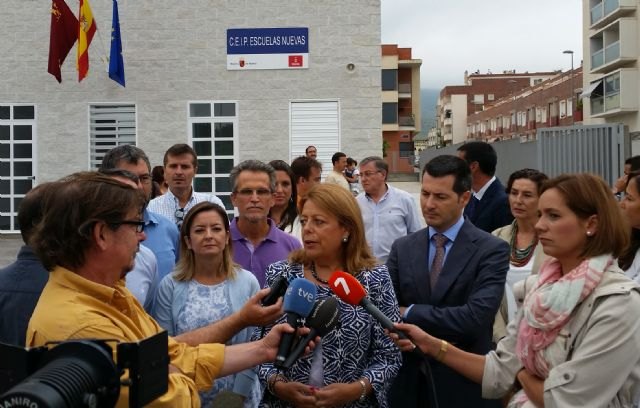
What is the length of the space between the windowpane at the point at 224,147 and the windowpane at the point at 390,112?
51.1 metres

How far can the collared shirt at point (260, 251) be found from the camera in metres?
5.13

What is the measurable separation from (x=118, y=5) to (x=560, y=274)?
14.9 metres

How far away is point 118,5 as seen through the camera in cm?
1605

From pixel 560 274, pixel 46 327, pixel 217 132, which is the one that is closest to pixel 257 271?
pixel 560 274

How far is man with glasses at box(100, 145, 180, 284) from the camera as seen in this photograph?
Result: 5016 mm

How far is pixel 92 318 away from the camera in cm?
229

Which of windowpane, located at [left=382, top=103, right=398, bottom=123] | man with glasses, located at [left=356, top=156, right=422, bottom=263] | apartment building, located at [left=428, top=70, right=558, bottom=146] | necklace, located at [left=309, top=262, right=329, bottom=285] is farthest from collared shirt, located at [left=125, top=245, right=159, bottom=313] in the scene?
apartment building, located at [left=428, top=70, right=558, bottom=146]

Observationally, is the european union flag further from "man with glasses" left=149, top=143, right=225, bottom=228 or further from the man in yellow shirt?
the man in yellow shirt

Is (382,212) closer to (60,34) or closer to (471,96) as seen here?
(60,34)

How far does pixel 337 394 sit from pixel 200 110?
43.8 feet

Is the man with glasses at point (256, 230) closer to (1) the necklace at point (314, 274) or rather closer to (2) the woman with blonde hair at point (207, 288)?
(2) the woman with blonde hair at point (207, 288)

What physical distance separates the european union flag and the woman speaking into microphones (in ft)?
41.5

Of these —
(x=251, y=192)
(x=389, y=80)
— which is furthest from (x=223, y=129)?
(x=389, y=80)

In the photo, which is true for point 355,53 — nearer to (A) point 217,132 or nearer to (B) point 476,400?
(A) point 217,132
